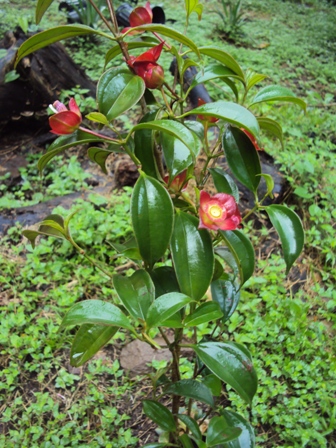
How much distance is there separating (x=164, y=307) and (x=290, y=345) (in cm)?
92

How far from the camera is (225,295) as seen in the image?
935 millimetres

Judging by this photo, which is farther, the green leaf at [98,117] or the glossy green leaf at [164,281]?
the glossy green leaf at [164,281]

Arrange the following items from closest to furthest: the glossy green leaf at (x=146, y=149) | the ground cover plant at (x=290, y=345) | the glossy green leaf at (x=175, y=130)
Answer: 1. the glossy green leaf at (x=175, y=130)
2. the glossy green leaf at (x=146, y=149)
3. the ground cover plant at (x=290, y=345)

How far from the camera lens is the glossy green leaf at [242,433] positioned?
91 cm

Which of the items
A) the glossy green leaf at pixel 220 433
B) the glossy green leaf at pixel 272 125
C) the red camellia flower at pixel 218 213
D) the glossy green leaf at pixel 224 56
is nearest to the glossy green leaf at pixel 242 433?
the glossy green leaf at pixel 220 433

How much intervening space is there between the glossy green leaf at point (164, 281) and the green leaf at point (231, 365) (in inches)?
4.6

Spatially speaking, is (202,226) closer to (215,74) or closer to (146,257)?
(146,257)

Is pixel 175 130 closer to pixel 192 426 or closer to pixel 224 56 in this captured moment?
pixel 224 56

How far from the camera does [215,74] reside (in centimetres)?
78

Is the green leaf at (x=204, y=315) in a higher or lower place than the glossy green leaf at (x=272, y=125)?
lower

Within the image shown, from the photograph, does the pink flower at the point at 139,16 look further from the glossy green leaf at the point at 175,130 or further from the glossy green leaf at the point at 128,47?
the glossy green leaf at the point at 175,130

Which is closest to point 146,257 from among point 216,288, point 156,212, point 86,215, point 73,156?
point 156,212

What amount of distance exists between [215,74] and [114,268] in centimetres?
110

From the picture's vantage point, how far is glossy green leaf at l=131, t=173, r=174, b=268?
0.66 meters
